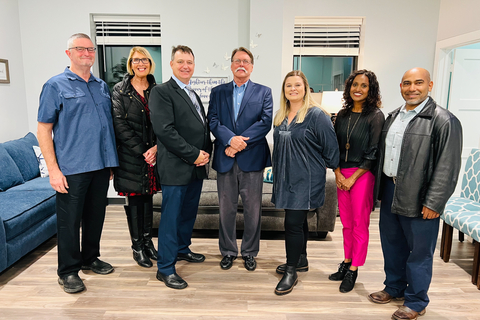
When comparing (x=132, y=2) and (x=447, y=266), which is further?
(x=132, y=2)

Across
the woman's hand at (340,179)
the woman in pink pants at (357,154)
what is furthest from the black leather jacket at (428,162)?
the woman's hand at (340,179)

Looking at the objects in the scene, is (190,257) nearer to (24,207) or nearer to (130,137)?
(130,137)

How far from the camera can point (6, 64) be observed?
368 cm

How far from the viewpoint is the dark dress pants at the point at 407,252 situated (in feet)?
5.96

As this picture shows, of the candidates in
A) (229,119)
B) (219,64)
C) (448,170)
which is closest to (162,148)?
(229,119)

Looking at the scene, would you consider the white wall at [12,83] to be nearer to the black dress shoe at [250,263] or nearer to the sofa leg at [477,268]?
the black dress shoe at [250,263]

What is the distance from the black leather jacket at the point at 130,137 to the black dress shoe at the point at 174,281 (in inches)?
25.5

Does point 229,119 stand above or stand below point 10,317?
above

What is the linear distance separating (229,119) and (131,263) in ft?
4.79

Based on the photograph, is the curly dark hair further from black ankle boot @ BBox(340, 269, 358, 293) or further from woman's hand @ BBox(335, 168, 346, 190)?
black ankle boot @ BBox(340, 269, 358, 293)

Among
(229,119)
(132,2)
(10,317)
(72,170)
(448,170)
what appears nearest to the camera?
(448,170)

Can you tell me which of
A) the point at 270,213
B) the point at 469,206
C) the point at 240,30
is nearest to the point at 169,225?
the point at 270,213

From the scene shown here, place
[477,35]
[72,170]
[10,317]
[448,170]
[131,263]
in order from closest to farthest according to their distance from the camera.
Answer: [448,170] → [10,317] → [72,170] → [131,263] → [477,35]

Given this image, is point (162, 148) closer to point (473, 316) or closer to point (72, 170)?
point (72, 170)
